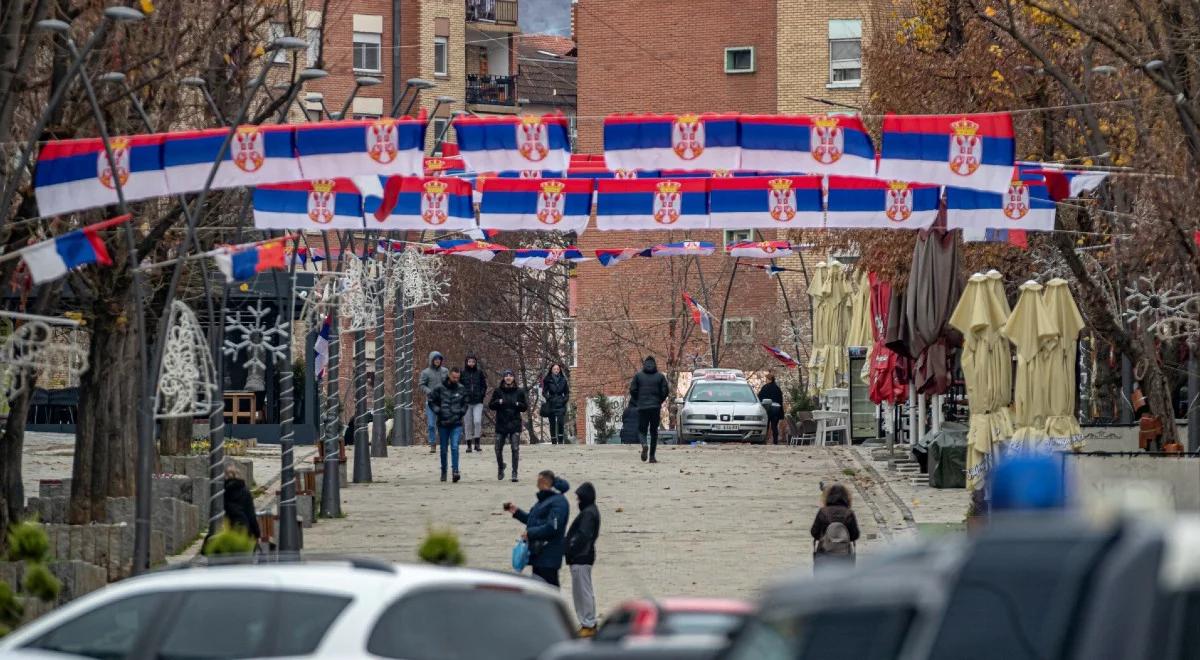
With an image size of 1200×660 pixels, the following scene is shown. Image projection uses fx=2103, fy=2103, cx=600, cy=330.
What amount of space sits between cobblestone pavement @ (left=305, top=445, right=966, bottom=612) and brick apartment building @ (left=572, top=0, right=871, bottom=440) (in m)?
33.2

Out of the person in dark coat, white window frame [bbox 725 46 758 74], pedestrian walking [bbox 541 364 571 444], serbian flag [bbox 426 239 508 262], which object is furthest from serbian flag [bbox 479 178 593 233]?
white window frame [bbox 725 46 758 74]

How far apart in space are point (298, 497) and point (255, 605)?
1754 cm

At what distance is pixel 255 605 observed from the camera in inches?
348

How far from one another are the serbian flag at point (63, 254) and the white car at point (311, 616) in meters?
8.67

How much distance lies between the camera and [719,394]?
4653 cm

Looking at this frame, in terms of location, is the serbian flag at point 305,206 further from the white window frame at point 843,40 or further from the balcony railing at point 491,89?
the balcony railing at point 491,89

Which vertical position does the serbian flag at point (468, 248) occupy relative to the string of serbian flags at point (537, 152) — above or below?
above

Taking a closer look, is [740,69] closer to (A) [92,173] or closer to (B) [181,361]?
(B) [181,361]

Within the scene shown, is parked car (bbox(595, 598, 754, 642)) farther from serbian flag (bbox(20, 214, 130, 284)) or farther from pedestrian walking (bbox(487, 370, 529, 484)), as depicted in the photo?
pedestrian walking (bbox(487, 370, 529, 484))

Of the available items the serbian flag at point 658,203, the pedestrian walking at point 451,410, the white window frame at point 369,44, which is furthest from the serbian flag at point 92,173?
the white window frame at point 369,44

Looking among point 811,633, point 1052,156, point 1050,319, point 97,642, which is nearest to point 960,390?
point 1052,156

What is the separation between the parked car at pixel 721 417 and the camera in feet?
150

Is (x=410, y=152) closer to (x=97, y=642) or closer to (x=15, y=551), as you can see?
(x=15, y=551)

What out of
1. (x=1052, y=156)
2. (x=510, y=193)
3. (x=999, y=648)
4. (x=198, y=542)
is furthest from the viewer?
(x=1052, y=156)
